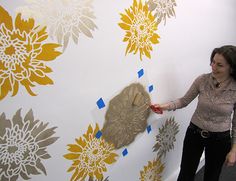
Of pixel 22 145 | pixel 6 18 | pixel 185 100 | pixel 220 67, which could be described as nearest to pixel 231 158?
pixel 185 100

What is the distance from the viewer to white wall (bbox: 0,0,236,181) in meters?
1.19

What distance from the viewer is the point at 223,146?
5.81 ft

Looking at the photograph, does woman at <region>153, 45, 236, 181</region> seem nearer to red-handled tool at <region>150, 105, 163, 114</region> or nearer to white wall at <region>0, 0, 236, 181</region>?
red-handled tool at <region>150, 105, 163, 114</region>

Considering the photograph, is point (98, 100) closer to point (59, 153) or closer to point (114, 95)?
point (114, 95)

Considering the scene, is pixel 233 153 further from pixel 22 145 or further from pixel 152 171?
pixel 22 145

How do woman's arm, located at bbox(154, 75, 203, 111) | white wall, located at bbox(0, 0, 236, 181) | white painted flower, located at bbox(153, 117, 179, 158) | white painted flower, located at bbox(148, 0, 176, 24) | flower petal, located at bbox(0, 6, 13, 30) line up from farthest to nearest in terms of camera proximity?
white painted flower, located at bbox(153, 117, 179, 158), woman's arm, located at bbox(154, 75, 203, 111), white painted flower, located at bbox(148, 0, 176, 24), white wall, located at bbox(0, 0, 236, 181), flower petal, located at bbox(0, 6, 13, 30)

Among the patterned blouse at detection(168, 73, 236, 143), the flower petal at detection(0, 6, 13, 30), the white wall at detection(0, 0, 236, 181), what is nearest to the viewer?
the flower petal at detection(0, 6, 13, 30)

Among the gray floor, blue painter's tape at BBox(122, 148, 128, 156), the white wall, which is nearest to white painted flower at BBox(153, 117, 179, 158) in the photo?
the white wall

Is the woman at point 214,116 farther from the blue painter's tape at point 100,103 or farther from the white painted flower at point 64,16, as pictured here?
the white painted flower at point 64,16

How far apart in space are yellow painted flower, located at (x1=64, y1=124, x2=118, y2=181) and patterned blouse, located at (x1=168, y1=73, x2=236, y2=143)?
61cm

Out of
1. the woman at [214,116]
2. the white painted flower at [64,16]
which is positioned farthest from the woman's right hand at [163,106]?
the white painted flower at [64,16]

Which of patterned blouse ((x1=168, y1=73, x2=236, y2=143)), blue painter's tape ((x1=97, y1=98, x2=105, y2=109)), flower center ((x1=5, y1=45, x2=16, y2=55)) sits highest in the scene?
flower center ((x1=5, y1=45, x2=16, y2=55))

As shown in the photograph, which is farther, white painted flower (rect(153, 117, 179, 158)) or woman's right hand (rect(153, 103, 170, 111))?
white painted flower (rect(153, 117, 179, 158))

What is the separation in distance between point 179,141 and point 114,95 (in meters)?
1.03
